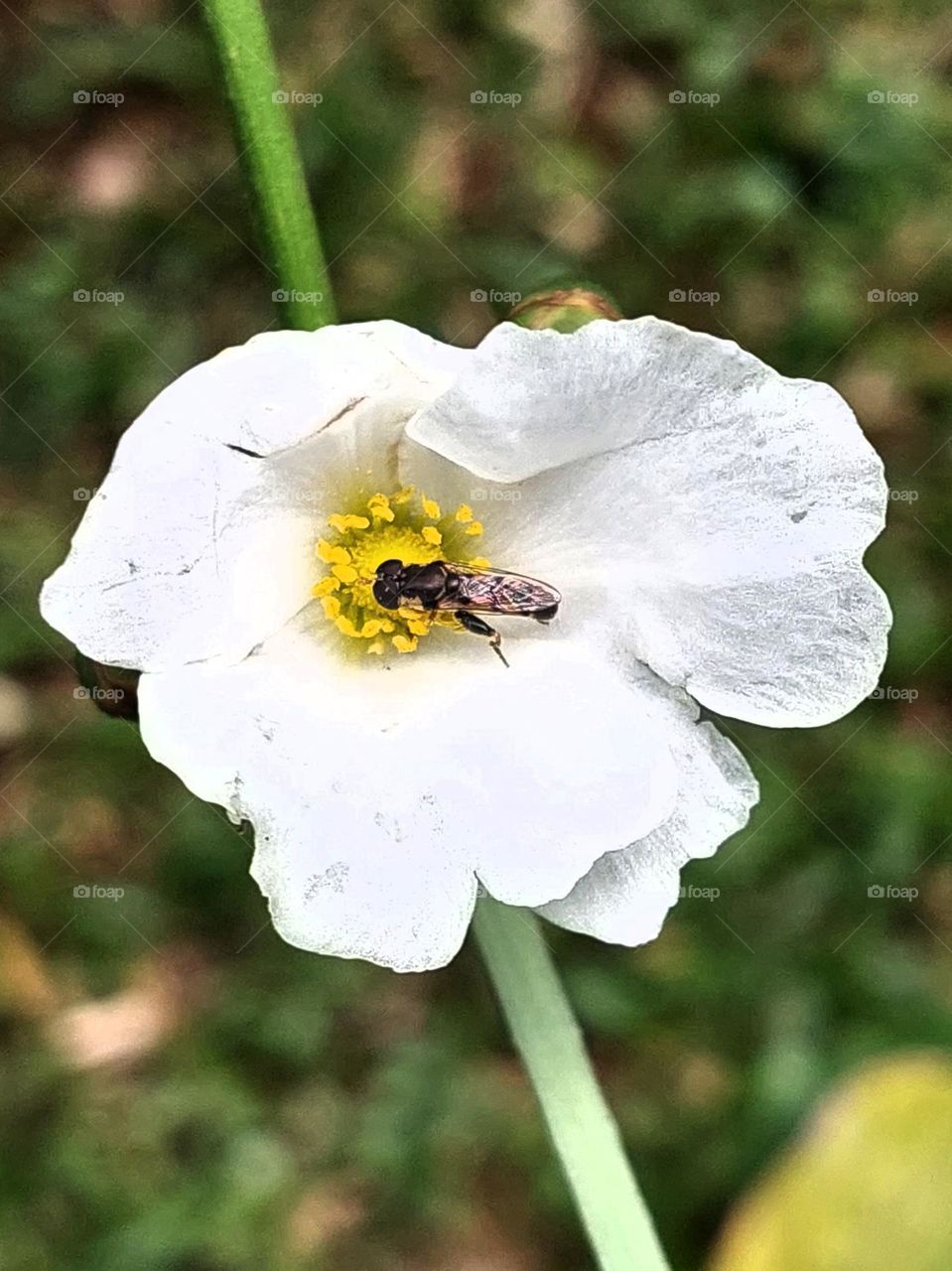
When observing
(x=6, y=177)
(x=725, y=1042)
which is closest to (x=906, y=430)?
(x=725, y=1042)

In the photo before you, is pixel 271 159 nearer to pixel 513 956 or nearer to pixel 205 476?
pixel 205 476

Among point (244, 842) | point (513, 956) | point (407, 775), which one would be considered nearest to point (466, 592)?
point (407, 775)

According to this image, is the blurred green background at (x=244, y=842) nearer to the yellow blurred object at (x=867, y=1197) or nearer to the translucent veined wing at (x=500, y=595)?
the yellow blurred object at (x=867, y=1197)

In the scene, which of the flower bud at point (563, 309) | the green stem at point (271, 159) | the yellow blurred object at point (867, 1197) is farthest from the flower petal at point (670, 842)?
the yellow blurred object at point (867, 1197)

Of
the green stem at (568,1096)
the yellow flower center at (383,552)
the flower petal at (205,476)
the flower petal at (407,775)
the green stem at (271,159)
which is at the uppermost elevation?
the green stem at (271,159)

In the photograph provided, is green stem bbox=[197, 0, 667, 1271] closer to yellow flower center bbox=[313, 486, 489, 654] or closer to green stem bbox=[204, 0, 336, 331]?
green stem bbox=[204, 0, 336, 331]

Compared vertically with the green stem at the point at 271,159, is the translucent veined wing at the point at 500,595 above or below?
below

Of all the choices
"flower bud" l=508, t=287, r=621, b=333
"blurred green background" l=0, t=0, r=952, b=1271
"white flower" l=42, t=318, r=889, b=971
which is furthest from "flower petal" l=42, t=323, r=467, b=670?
"blurred green background" l=0, t=0, r=952, b=1271

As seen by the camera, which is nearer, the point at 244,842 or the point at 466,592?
the point at 466,592
